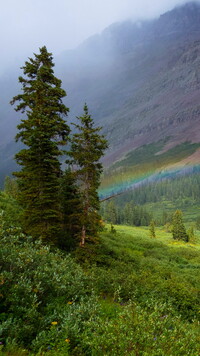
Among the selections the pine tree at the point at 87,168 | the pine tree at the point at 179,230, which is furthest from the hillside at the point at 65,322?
the pine tree at the point at 179,230

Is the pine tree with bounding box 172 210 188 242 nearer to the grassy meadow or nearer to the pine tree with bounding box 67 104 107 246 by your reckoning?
the pine tree with bounding box 67 104 107 246

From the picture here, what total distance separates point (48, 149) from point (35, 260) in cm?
1101

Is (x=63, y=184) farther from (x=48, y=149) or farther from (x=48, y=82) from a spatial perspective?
(x=48, y=82)

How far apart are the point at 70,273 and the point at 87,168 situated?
429 inches

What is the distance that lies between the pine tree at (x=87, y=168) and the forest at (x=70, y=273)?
0.08 meters

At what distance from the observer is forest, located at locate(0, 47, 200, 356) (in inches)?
193

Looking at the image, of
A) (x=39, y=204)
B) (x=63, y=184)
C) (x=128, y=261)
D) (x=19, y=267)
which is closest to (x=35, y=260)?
(x=19, y=267)

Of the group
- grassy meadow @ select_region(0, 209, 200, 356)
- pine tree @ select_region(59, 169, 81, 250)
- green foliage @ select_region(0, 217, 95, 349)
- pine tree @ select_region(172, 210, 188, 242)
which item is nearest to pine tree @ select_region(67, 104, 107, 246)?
pine tree @ select_region(59, 169, 81, 250)

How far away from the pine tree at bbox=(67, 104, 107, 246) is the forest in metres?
0.08

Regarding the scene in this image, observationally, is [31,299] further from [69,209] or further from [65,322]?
[69,209]

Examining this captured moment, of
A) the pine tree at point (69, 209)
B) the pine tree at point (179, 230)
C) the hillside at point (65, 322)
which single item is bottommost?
the pine tree at point (179, 230)

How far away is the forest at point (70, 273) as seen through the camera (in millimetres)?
4910

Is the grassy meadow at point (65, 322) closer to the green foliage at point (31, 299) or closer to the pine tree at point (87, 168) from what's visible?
the green foliage at point (31, 299)

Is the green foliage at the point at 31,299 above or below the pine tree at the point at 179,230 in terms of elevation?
above
